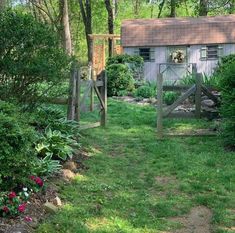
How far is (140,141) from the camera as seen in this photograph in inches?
395

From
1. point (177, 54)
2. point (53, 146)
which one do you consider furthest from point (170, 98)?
point (177, 54)

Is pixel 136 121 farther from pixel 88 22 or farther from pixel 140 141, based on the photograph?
pixel 88 22

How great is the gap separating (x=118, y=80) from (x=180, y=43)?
7.59 m

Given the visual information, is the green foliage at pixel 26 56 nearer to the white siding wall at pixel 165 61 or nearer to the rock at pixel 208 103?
the rock at pixel 208 103

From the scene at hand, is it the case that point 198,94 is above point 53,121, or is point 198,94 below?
above

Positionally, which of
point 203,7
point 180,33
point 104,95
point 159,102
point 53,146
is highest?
point 203,7

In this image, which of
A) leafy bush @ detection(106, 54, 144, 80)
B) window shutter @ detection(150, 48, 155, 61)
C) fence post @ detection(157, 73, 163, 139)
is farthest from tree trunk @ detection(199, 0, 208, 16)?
fence post @ detection(157, 73, 163, 139)

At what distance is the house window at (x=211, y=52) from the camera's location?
26109mm

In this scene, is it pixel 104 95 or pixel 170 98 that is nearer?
pixel 104 95

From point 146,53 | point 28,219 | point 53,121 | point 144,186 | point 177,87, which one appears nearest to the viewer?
point 28,219

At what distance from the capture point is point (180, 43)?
25922mm

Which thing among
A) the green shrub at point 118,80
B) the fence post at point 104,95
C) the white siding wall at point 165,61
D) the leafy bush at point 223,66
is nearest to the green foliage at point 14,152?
the leafy bush at point 223,66

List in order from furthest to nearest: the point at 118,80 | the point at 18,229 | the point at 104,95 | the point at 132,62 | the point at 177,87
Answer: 1. the point at 132,62
2. the point at 118,80
3. the point at 177,87
4. the point at 104,95
5. the point at 18,229

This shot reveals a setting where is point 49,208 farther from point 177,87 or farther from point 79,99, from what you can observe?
point 177,87
